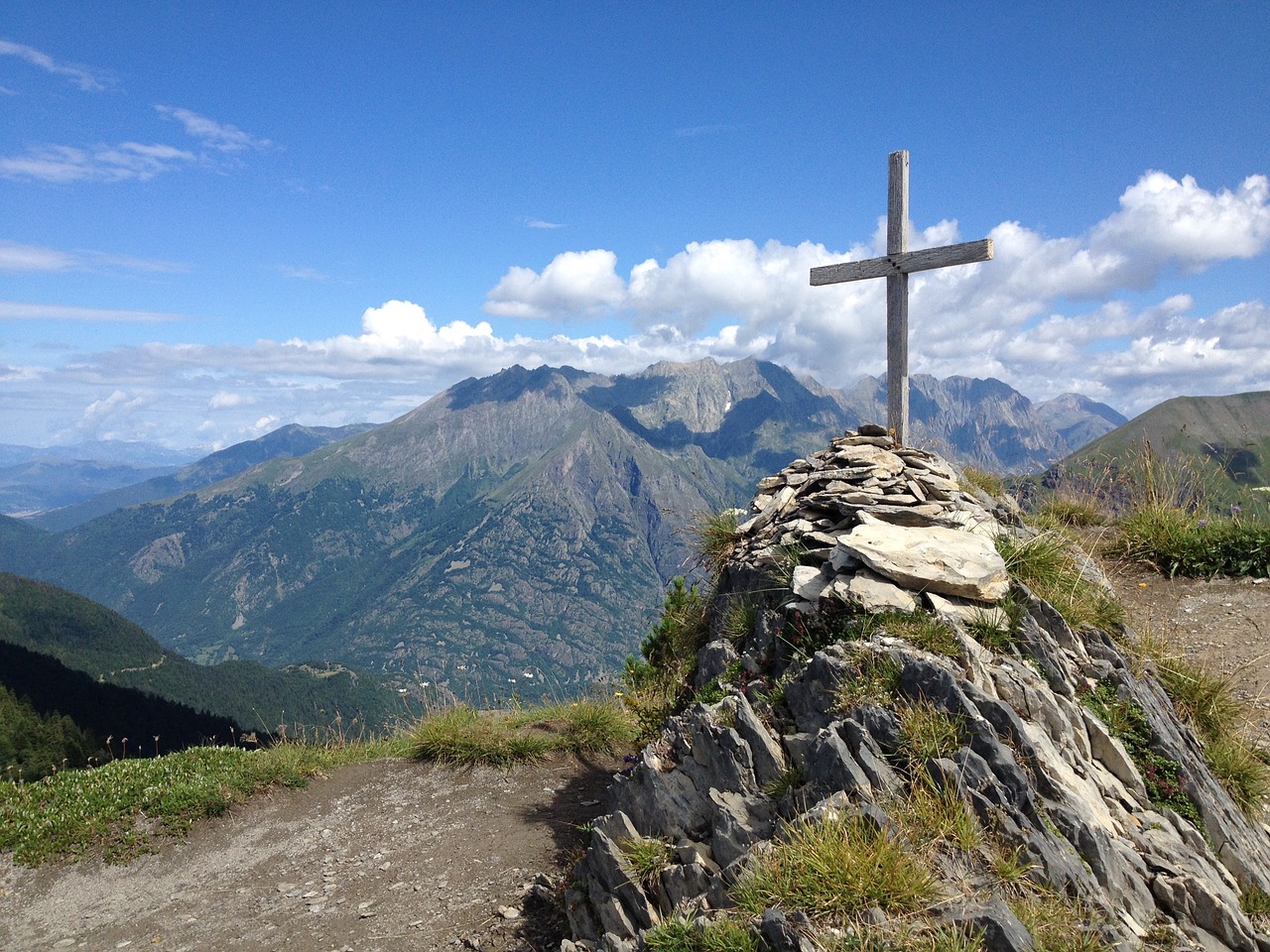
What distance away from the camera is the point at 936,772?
617 centimetres

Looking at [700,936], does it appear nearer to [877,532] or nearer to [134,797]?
[877,532]

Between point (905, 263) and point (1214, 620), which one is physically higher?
point (905, 263)

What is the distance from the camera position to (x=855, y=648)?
746 cm

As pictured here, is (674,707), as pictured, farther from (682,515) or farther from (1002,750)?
(1002,750)

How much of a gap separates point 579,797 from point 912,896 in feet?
26.2

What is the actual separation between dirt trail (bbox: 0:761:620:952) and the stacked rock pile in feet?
17.3

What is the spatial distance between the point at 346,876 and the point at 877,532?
29.5 ft

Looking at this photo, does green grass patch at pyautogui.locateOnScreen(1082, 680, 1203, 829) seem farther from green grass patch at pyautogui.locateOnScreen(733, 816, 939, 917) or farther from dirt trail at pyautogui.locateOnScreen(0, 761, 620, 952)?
dirt trail at pyautogui.locateOnScreen(0, 761, 620, 952)

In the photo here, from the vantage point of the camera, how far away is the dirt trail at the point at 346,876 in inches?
359

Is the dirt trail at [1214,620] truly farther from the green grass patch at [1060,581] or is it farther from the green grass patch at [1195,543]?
the green grass patch at [1060,581]

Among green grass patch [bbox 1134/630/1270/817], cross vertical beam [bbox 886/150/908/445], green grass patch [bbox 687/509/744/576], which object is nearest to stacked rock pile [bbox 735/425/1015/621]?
green grass patch [bbox 687/509/744/576]

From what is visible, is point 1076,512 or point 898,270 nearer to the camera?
point 898,270

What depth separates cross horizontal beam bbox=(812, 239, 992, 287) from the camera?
12555mm

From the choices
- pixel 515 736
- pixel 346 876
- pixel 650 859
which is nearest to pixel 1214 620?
pixel 650 859
